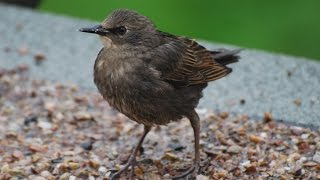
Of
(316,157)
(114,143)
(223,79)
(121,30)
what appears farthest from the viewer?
(223,79)

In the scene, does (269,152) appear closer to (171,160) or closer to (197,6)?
(171,160)

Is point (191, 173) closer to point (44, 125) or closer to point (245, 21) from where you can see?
point (44, 125)

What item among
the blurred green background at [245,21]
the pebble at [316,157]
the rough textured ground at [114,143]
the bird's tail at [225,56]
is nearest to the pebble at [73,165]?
the rough textured ground at [114,143]

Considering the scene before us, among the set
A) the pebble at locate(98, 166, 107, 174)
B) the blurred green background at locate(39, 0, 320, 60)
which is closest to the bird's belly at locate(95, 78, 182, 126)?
the pebble at locate(98, 166, 107, 174)

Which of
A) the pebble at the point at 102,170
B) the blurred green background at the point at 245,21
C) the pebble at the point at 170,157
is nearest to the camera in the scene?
the pebble at the point at 102,170

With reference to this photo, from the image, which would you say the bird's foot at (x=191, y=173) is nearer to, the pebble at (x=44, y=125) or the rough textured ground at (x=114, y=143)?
the rough textured ground at (x=114, y=143)

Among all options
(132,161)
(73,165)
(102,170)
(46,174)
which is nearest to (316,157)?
(132,161)

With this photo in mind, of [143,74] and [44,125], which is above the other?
[143,74]
